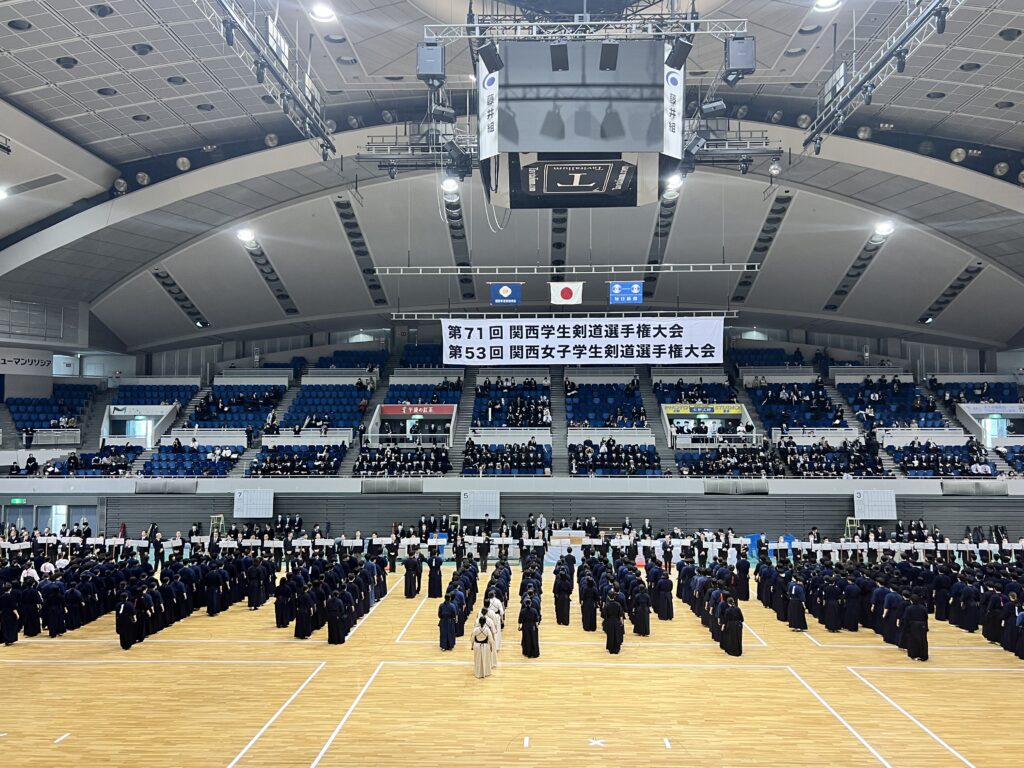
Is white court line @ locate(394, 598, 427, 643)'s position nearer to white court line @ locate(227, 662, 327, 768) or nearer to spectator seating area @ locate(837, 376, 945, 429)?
white court line @ locate(227, 662, 327, 768)

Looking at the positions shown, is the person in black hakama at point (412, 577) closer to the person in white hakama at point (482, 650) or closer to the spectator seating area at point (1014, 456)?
the person in white hakama at point (482, 650)

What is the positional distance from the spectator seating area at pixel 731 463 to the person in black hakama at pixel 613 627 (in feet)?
57.8

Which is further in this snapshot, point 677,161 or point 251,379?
point 251,379

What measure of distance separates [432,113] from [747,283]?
78.2 ft

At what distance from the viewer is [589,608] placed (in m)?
19.5

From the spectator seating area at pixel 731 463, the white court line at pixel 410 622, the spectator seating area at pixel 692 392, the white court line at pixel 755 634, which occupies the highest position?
the spectator seating area at pixel 692 392

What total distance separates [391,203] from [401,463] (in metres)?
10.4

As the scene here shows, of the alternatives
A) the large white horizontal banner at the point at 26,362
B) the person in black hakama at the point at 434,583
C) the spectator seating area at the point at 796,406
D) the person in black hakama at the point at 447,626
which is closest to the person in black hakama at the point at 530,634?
the person in black hakama at the point at 447,626

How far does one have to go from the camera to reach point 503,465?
3488cm

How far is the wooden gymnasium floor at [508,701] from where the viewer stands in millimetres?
11844

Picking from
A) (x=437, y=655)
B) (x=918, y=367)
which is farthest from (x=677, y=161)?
(x=918, y=367)

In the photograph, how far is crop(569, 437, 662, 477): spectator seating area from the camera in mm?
34750

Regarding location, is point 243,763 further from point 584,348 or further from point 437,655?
point 584,348

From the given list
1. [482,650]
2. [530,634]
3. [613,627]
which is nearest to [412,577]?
[530,634]
